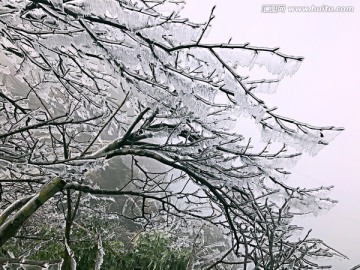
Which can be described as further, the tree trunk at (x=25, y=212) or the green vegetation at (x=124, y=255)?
the green vegetation at (x=124, y=255)

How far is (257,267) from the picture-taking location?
1.97 metres

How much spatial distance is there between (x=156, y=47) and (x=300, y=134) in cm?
103

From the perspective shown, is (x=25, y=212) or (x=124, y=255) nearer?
(x=25, y=212)

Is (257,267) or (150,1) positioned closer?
(257,267)

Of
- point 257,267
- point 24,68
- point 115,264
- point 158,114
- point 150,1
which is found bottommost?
point 257,267

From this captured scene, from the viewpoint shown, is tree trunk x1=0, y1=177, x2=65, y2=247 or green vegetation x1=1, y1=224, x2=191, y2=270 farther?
green vegetation x1=1, y1=224, x2=191, y2=270

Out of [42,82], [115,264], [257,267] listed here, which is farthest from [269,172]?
[115,264]

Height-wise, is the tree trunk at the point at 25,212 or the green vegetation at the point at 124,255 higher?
the green vegetation at the point at 124,255

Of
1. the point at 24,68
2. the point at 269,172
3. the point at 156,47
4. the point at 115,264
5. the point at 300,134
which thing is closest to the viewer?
the point at 156,47

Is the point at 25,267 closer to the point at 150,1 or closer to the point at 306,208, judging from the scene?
the point at 306,208

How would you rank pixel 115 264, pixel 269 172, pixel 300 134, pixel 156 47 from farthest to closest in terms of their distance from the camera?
pixel 115 264 < pixel 269 172 < pixel 300 134 < pixel 156 47

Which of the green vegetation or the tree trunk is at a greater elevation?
the green vegetation

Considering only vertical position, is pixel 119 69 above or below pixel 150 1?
below

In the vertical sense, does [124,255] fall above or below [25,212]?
above
